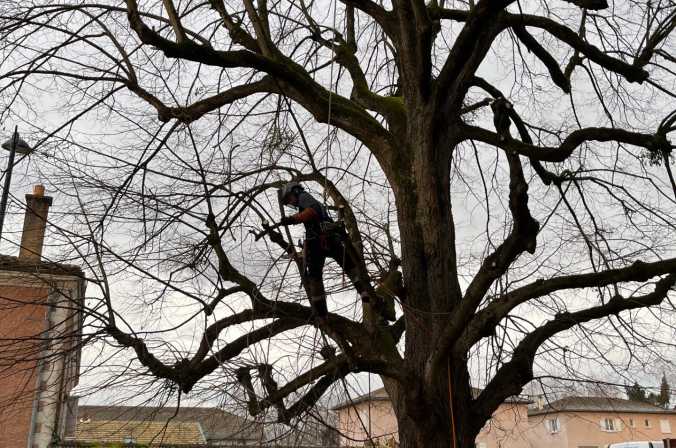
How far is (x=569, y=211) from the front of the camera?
255 inches

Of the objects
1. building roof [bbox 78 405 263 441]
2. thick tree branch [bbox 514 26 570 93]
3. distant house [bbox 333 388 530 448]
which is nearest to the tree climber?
distant house [bbox 333 388 530 448]

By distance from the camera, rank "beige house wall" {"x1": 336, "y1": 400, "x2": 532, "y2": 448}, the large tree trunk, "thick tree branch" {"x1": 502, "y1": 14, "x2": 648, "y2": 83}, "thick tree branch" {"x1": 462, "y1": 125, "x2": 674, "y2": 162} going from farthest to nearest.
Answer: "thick tree branch" {"x1": 502, "y1": 14, "x2": 648, "y2": 83} → "thick tree branch" {"x1": 462, "y1": 125, "x2": 674, "y2": 162} → the large tree trunk → "beige house wall" {"x1": 336, "y1": 400, "x2": 532, "y2": 448}

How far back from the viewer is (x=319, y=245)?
522 cm

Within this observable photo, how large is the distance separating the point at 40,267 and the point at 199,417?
4.96 ft

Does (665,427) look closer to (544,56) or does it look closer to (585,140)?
(544,56)

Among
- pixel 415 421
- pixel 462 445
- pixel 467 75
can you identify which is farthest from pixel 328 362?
pixel 467 75

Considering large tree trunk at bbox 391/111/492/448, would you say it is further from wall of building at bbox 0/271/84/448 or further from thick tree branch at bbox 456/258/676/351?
wall of building at bbox 0/271/84/448

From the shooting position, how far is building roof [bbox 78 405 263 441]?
13.8 ft

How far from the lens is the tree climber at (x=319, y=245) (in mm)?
4965

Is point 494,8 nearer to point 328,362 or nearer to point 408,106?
point 408,106

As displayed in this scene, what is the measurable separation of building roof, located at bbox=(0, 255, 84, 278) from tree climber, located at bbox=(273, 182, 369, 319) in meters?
1.59

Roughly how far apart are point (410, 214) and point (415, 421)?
69.7 inches

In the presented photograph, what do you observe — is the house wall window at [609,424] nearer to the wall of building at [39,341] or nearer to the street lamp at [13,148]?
the wall of building at [39,341]

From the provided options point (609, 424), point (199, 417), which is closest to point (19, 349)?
point (199, 417)
